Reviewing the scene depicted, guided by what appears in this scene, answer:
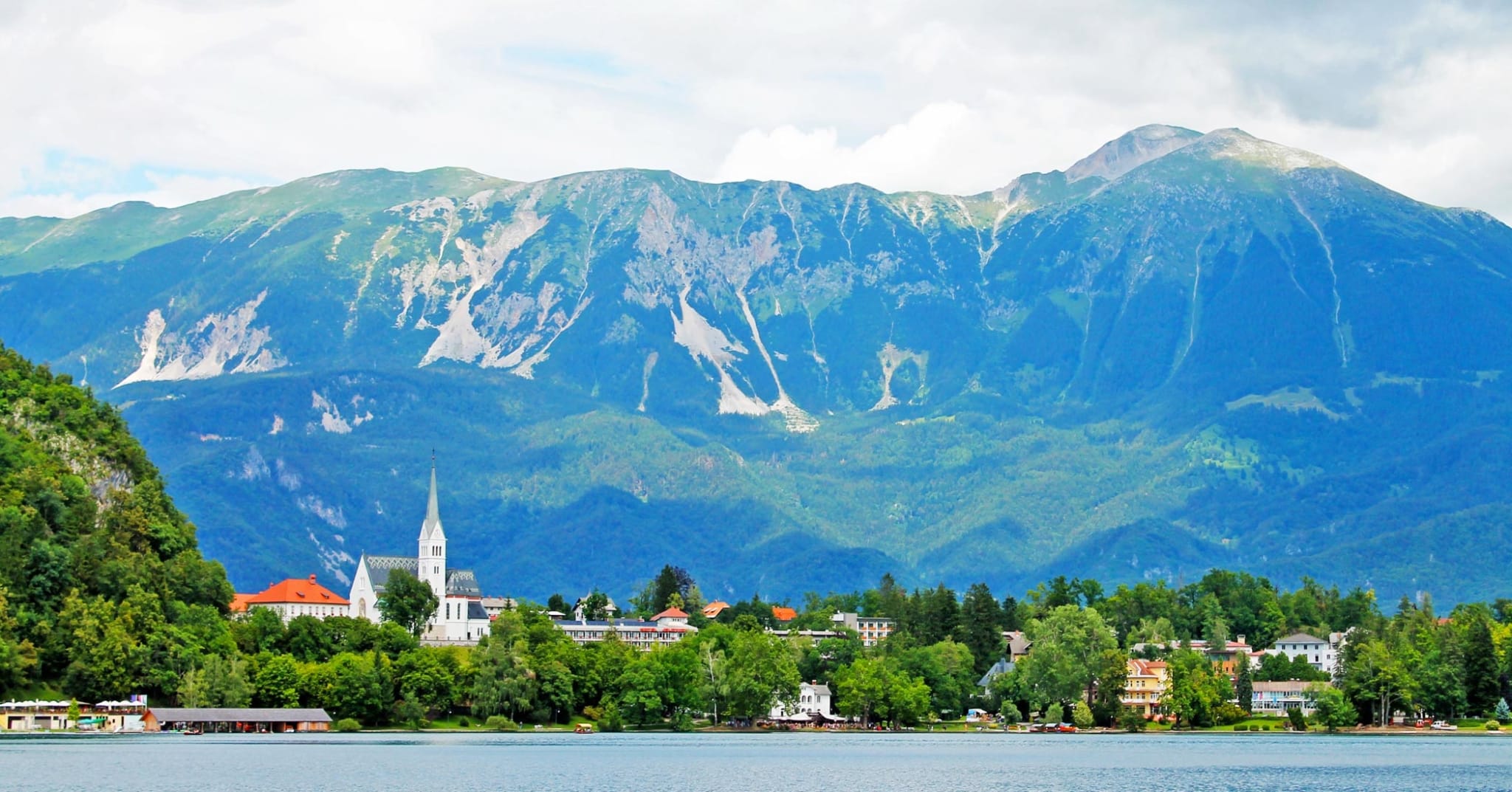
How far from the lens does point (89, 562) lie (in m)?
164

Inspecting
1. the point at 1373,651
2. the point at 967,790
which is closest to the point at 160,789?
the point at 967,790

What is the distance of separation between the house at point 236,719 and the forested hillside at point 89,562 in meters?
2.18

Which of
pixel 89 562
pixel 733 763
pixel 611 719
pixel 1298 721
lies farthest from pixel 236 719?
pixel 1298 721

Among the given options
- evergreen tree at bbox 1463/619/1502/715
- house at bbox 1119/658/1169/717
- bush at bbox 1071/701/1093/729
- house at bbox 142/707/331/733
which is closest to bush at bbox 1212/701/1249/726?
house at bbox 1119/658/1169/717

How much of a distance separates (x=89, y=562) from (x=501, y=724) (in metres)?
33.8

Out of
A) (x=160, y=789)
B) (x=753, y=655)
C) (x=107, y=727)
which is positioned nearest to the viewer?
(x=160, y=789)

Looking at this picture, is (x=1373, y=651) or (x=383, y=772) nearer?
(x=383, y=772)

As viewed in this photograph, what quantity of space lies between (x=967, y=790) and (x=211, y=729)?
73.1m

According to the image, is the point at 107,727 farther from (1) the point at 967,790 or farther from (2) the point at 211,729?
(1) the point at 967,790

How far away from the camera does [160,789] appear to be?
4178 inches

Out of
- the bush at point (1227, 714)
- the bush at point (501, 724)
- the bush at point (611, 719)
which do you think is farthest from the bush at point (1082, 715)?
the bush at point (501, 724)

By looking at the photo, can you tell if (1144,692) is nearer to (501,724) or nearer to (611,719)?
(611,719)

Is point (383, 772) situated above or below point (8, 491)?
below

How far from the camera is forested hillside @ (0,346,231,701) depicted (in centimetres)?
15500
